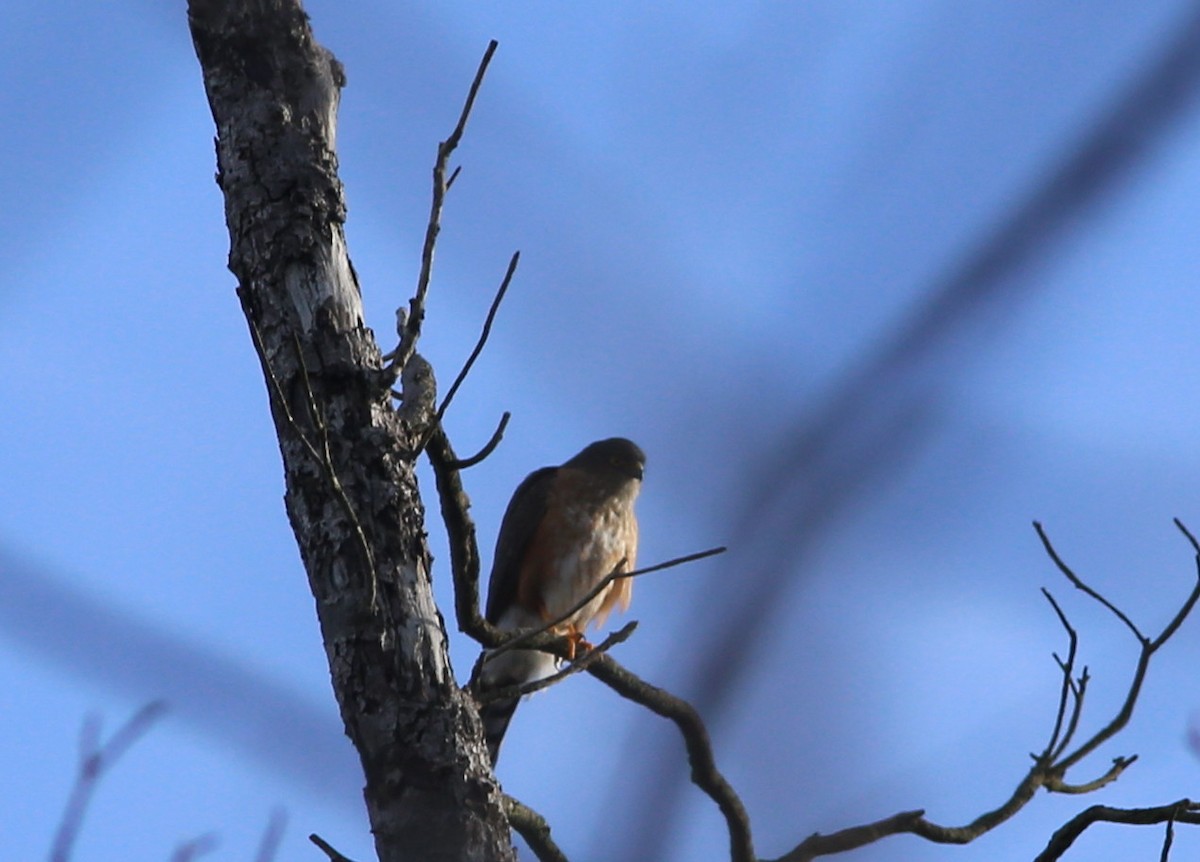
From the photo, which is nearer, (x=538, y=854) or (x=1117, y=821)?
(x=1117, y=821)

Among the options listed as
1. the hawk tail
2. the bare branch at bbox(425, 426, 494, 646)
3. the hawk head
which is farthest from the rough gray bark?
the hawk head

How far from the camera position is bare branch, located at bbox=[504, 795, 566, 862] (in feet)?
11.5

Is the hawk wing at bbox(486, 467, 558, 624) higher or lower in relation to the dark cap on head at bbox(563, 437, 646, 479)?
lower

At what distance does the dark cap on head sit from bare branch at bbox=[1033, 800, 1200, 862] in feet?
10.8

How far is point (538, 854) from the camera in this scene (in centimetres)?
356

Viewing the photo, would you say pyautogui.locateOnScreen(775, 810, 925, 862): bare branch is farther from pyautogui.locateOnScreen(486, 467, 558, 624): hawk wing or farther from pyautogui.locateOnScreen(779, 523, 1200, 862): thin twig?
pyautogui.locateOnScreen(486, 467, 558, 624): hawk wing

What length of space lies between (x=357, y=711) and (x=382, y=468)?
1.32ft

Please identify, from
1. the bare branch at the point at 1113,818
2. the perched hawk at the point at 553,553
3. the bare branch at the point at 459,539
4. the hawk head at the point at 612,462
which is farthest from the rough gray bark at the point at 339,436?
the hawk head at the point at 612,462

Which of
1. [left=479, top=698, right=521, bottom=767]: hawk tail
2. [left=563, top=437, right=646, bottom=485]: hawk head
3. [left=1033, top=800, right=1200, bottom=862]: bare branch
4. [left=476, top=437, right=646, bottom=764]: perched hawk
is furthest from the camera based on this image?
[left=563, top=437, right=646, bottom=485]: hawk head

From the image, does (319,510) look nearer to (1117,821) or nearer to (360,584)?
(360,584)

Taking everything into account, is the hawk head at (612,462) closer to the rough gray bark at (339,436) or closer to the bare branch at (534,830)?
the bare branch at (534,830)

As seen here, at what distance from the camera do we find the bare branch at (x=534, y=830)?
11.5ft

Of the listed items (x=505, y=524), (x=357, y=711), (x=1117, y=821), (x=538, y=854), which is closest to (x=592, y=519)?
(x=505, y=524)

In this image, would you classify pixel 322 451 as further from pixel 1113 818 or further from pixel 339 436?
pixel 1113 818
